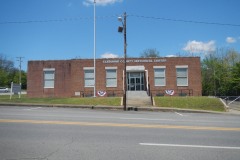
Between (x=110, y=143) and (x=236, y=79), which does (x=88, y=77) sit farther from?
(x=236, y=79)

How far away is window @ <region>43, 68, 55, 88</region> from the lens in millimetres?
38844

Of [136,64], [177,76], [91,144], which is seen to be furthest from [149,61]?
[91,144]

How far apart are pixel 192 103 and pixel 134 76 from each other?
12421 mm

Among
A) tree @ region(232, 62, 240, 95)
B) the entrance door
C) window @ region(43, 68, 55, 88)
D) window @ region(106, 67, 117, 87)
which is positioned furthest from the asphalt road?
tree @ region(232, 62, 240, 95)

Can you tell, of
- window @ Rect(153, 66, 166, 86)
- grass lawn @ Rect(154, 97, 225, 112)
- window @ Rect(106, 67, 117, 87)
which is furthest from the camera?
window @ Rect(106, 67, 117, 87)

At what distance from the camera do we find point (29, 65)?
39469mm

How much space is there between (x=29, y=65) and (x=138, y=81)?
649 inches

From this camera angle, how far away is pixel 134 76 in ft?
122

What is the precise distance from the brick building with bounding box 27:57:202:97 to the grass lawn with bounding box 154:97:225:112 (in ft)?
27.3

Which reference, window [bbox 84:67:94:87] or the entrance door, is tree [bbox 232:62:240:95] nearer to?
the entrance door

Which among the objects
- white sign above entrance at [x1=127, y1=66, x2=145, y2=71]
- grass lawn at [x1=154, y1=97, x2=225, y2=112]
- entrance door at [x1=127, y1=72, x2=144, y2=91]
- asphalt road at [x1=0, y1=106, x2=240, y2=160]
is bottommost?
asphalt road at [x1=0, y1=106, x2=240, y2=160]

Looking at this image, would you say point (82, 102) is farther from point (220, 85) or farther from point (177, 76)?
point (220, 85)

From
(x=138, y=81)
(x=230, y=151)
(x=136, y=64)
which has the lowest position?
(x=230, y=151)

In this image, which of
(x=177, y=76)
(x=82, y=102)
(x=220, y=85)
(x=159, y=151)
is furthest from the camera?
(x=220, y=85)
